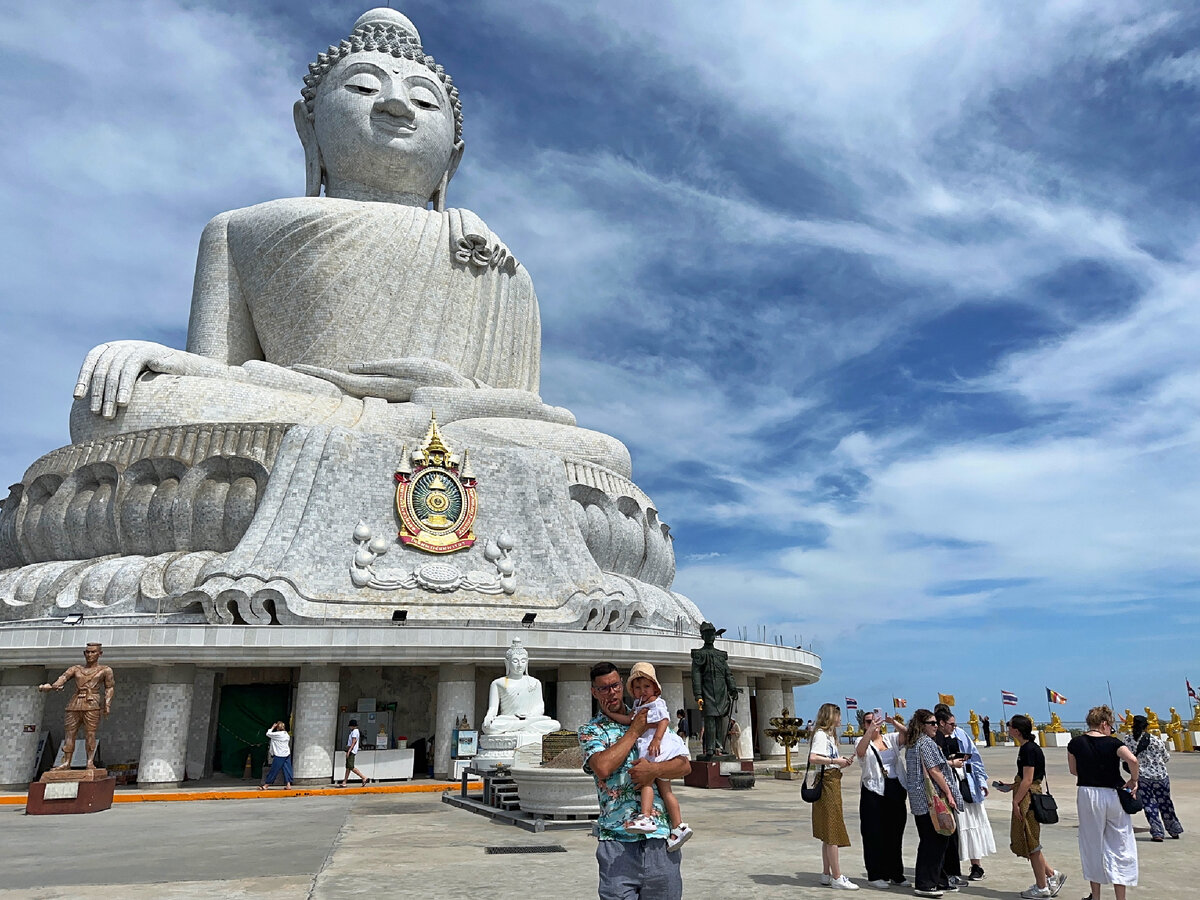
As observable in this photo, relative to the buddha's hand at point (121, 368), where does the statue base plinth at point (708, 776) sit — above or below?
below

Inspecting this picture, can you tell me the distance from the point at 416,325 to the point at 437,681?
946 centimetres

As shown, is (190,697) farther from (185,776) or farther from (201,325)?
(201,325)

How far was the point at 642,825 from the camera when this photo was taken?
9.66 ft

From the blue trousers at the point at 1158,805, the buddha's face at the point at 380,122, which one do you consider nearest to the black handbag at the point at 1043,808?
the blue trousers at the point at 1158,805

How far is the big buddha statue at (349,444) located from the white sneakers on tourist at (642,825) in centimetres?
1170

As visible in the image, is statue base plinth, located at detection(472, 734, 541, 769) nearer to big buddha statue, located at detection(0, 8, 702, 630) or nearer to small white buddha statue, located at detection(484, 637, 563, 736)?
small white buddha statue, located at detection(484, 637, 563, 736)

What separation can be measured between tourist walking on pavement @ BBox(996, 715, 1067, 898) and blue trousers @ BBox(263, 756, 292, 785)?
31.3ft

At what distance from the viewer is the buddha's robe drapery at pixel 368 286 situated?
2055 cm

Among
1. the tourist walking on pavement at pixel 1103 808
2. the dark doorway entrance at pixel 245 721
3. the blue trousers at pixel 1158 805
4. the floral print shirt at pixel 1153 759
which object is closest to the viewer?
Answer: the tourist walking on pavement at pixel 1103 808

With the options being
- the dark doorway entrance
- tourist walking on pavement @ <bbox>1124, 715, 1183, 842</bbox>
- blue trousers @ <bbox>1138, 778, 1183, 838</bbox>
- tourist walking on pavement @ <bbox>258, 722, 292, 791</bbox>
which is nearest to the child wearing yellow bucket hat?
tourist walking on pavement @ <bbox>1124, 715, 1183, 842</bbox>

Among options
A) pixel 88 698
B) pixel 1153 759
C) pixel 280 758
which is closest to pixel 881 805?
pixel 1153 759

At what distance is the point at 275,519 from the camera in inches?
574

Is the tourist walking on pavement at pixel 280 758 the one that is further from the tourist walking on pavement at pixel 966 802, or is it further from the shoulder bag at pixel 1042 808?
the shoulder bag at pixel 1042 808

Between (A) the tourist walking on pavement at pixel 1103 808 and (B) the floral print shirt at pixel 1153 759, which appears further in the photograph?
(B) the floral print shirt at pixel 1153 759
